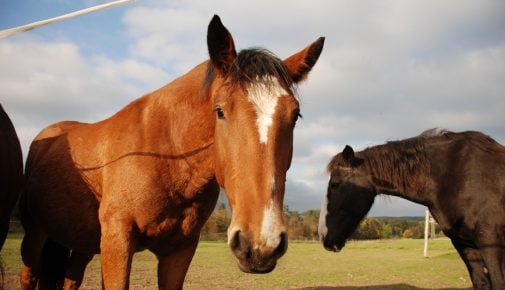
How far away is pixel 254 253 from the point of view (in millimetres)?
2178

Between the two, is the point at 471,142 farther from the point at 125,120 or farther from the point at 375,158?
the point at 125,120

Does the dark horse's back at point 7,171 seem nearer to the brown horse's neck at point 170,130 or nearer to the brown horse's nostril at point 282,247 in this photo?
the brown horse's neck at point 170,130

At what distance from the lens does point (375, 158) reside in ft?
26.1

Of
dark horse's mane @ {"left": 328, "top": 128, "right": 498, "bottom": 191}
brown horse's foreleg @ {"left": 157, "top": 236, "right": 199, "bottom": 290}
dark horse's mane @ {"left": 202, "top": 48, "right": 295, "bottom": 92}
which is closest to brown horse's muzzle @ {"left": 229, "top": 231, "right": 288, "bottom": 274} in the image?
dark horse's mane @ {"left": 202, "top": 48, "right": 295, "bottom": 92}

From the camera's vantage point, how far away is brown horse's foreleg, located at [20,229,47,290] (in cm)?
522

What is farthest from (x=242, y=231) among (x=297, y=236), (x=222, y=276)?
(x=297, y=236)

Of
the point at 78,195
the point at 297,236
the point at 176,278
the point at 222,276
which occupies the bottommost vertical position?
the point at 297,236

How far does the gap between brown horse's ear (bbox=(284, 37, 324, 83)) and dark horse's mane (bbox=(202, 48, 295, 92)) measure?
263 millimetres

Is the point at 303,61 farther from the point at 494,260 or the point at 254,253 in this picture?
the point at 494,260

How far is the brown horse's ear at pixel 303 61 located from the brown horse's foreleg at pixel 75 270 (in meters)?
4.66

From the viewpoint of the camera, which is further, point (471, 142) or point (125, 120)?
point (471, 142)

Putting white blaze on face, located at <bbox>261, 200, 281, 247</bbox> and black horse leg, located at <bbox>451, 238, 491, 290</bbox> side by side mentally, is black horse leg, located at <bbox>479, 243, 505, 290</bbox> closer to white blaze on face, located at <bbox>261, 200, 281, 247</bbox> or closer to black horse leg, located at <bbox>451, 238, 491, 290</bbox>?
black horse leg, located at <bbox>451, 238, 491, 290</bbox>

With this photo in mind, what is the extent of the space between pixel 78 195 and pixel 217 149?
7.31ft

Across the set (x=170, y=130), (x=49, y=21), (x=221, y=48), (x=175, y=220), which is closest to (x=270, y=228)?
(x=221, y=48)
